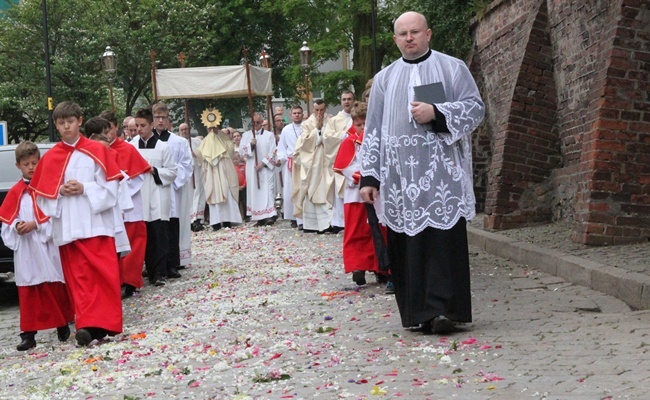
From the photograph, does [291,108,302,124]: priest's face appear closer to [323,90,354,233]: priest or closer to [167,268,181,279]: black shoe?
[323,90,354,233]: priest

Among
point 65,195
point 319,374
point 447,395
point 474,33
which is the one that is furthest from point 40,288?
point 474,33

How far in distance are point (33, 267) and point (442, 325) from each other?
3818mm

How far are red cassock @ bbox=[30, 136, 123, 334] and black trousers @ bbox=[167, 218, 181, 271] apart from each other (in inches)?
181

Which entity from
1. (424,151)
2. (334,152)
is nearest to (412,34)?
(424,151)

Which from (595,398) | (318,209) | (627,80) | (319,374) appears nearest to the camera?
(595,398)

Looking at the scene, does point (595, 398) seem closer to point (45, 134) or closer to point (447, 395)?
point (447, 395)

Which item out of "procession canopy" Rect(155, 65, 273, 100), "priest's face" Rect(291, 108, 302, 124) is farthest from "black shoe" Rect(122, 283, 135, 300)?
"procession canopy" Rect(155, 65, 273, 100)

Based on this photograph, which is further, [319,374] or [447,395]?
[319,374]

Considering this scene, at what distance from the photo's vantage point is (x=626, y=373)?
21.5 ft

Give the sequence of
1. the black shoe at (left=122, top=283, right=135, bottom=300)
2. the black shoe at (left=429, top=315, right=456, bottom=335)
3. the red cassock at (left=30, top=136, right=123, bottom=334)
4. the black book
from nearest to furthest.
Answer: the black shoe at (left=429, top=315, right=456, bottom=335)
the black book
the red cassock at (left=30, top=136, right=123, bottom=334)
the black shoe at (left=122, top=283, right=135, bottom=300)

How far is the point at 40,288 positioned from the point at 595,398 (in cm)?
578

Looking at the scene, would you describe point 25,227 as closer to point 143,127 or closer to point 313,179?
point 143,127

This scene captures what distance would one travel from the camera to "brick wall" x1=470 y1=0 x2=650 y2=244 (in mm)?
12188

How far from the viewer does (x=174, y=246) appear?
49.2 feet
